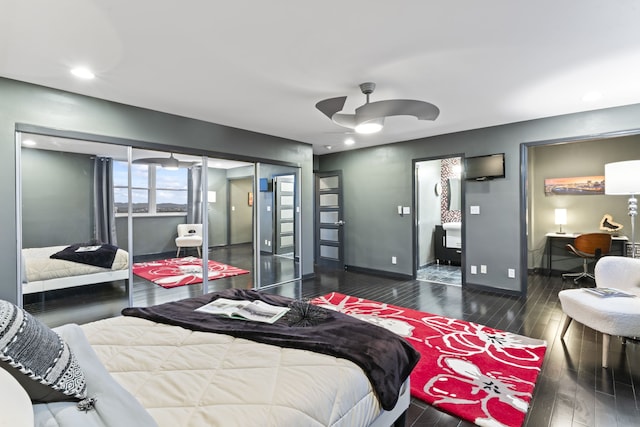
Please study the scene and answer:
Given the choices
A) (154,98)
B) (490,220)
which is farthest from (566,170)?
(154,98)

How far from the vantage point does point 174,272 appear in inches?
216

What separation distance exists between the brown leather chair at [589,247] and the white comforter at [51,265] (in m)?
6.58

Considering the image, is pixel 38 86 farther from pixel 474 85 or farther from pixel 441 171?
pixel 441 171

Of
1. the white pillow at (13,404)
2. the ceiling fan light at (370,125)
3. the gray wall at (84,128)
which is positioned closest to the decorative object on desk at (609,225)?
the ceiling fan light at (370,125)

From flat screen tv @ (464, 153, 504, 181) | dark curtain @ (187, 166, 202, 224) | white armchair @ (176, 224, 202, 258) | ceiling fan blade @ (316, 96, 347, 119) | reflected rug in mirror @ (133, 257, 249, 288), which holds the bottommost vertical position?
reflected rug in mirror @ (133, 257, 249, 288)

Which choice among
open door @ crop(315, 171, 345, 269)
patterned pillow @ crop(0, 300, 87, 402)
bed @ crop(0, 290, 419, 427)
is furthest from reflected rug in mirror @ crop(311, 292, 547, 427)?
open door @ crop(315, 171, 345, 269)

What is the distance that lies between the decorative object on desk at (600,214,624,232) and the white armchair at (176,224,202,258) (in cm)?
654

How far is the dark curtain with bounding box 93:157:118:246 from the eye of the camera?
3596 millimetres

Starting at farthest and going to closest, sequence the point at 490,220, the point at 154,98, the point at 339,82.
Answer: the point at 490,220
the point at 154,98
the point at 339,82

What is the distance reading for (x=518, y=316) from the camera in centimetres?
377

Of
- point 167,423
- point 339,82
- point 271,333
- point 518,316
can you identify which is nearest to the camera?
point 167,423

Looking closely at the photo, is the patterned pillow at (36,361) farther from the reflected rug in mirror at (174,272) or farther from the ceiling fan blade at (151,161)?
the reflected rug in mirror at (174,272)

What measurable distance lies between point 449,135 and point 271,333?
468 centimetres

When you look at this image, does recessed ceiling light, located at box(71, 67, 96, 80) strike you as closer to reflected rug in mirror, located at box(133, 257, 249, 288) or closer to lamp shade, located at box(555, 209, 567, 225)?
reflected rug in mirror, located at box(133, 257, 249, 288)
